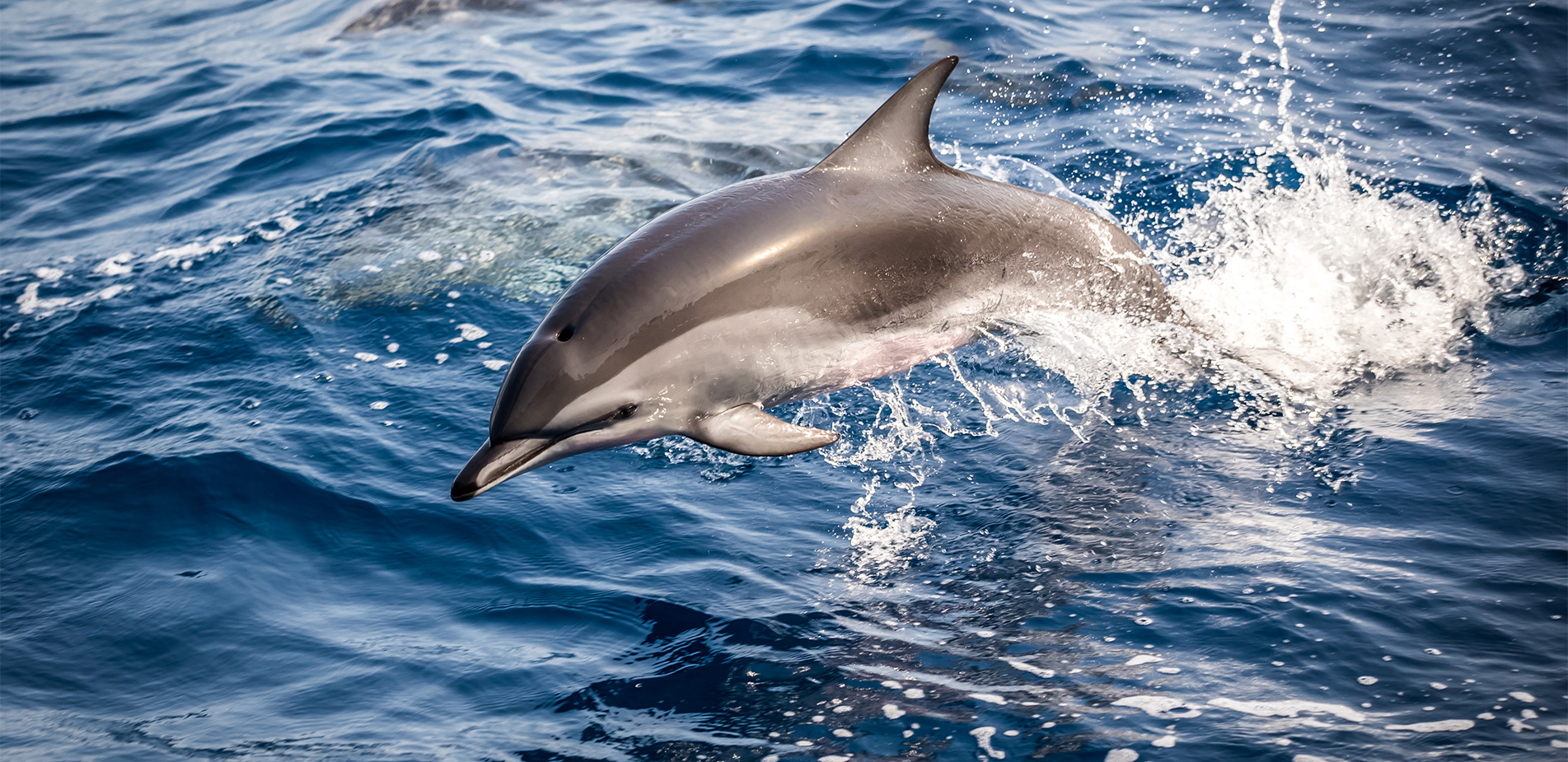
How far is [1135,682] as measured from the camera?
4.26 metres

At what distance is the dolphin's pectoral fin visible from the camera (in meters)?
4.61

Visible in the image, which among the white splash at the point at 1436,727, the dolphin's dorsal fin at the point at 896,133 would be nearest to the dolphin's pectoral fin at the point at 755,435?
the dolphin's dorsal fin at the point at 896,133

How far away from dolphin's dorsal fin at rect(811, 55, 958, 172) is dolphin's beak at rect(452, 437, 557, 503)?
1.77m

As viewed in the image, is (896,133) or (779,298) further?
(896,133)

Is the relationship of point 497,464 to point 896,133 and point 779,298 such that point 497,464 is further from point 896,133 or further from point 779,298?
point 896,133

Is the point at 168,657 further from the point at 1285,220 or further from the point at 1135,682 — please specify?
the point at 1285,220

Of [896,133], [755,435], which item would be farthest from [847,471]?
[896,133]

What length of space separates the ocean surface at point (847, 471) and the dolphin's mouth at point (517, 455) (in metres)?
0.89

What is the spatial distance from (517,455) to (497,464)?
0.08 m

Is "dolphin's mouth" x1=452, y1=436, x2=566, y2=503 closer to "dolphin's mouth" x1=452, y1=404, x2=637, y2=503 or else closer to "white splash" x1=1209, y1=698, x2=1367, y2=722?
"dolphin's mouth" x1=452, y1=404, x2=637, y2=503

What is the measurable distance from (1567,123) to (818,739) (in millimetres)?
9223

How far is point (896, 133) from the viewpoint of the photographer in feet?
16.9

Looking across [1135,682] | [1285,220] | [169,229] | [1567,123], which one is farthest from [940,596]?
[1567,123]

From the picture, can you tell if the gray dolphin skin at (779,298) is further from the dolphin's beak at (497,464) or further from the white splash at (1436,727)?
the white splash at (1436,727)
